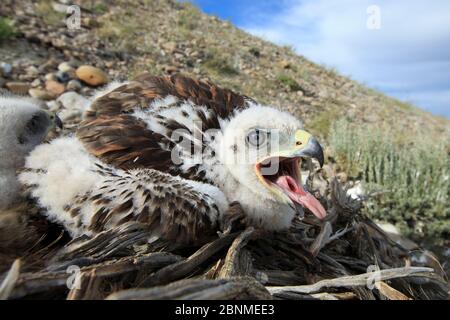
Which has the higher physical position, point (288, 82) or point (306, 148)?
point (288, 82)

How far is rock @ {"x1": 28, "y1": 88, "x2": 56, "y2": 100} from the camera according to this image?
5.77 m

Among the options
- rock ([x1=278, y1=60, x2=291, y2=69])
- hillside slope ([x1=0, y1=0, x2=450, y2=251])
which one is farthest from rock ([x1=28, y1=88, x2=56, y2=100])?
rock ([x1=278, y1=60, x2=291, y2=69])

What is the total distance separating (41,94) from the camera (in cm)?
585

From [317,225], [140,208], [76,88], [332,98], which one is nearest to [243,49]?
[332,98]

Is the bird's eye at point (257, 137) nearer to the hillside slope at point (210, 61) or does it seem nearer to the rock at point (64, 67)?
the hillside slope at point (210, 61)

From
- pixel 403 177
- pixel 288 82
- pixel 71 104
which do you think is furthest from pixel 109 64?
pixel 403 177

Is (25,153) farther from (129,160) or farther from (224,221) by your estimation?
(224,221)

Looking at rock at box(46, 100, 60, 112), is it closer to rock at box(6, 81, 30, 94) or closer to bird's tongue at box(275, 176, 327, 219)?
rock at box(6, 81, 30, 94)

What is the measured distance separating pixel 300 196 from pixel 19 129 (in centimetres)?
187

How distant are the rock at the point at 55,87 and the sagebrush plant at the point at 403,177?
4.13 m

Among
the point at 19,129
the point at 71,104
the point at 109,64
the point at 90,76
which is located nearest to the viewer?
the point at 19,129

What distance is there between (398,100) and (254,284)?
52.3 ft

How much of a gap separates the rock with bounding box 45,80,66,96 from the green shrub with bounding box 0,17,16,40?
67.9 inches

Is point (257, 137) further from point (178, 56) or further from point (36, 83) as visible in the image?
point (178, 56)
